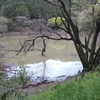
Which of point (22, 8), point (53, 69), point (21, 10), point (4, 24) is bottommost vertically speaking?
point (53, 69)

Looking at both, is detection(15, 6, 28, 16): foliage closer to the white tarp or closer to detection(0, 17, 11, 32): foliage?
detection(0, 17, 11, 32): foliage

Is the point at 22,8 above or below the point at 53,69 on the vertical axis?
above

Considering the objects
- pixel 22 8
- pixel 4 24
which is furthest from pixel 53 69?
pixel 22 8

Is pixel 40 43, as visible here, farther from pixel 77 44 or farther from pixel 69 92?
pixel 69 92

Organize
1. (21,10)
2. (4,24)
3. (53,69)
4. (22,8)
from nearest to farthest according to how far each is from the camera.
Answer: (53,69) < (4,24) < (22,8) < (21,10)

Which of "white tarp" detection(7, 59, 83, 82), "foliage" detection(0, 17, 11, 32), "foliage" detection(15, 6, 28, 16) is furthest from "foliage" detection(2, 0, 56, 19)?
"white tarp" detection(7, 59, 83, 82)

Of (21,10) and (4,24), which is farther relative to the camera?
(21,10)

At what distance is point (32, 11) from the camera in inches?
1791

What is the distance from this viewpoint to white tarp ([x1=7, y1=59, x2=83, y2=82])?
53.9 ft

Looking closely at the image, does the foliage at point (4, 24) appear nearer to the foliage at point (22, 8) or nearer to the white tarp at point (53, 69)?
the foliage at point (22, 8)

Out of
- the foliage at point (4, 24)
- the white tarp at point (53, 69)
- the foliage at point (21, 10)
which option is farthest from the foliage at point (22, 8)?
the white tarp at point (53, 69)

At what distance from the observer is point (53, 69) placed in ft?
61.6

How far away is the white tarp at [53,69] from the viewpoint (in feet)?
53.9

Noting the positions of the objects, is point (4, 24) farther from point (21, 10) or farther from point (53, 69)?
point (53, 69)
